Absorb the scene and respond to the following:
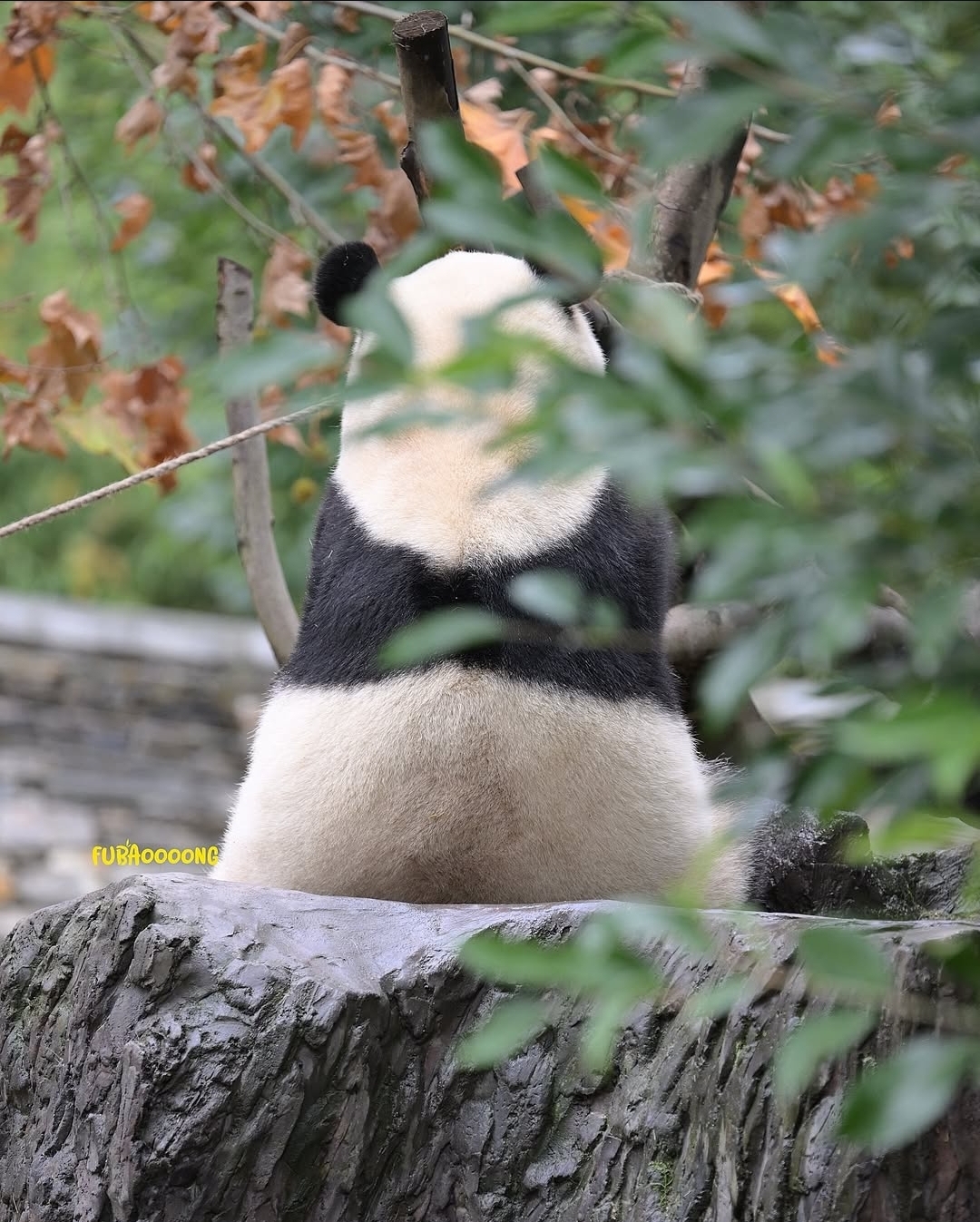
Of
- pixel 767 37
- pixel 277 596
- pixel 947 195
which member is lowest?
pixel 277 596

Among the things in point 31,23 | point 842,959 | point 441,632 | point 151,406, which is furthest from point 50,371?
point 842,959

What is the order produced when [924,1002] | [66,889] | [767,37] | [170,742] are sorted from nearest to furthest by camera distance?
[767,37] → [924,1002] → [66,889] → [170,742]

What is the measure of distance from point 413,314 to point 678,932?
1726mm

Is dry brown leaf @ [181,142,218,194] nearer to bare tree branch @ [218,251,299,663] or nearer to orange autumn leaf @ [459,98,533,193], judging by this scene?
bare tree branch @ [218,251,299,663]

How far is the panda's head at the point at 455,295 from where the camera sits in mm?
2512

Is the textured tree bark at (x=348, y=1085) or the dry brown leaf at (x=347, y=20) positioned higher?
the dry brown leaf at (x=347, y=20)

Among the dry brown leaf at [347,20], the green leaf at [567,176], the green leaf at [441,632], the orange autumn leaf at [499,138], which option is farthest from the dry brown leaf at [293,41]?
the green leaf at [441,632]

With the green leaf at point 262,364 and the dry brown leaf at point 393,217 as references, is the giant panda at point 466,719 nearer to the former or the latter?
the green leaf at point 262,364

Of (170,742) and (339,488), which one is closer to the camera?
(339,488)

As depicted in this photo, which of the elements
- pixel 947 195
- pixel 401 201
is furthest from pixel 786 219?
pixel 947 195

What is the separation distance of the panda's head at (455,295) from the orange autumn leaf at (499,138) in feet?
1.76

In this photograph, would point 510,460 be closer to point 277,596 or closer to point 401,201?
point 277,596

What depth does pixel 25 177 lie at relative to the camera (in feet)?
12.7

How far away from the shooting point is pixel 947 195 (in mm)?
1051
